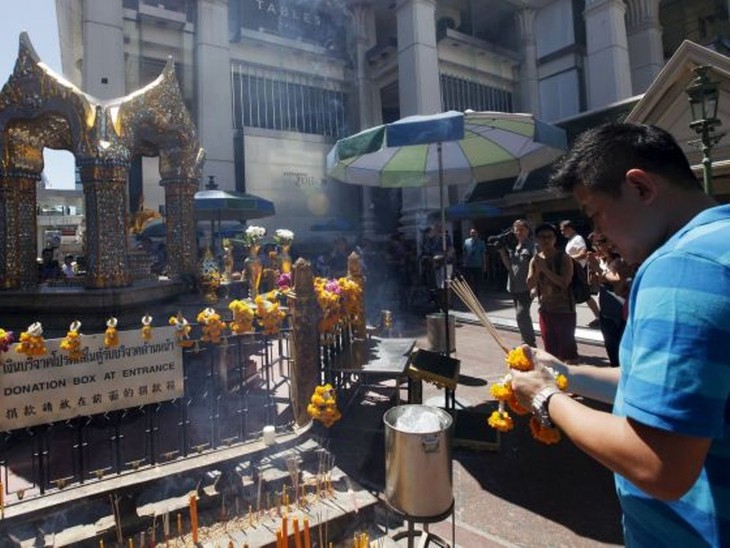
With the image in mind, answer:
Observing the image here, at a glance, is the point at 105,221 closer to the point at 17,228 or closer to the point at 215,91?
the point at 17,228

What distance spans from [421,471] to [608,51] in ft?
77.9

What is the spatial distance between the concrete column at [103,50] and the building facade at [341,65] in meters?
0.04

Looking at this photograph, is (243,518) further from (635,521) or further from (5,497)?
(635,521)

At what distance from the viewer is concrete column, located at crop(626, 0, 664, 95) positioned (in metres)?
21.7

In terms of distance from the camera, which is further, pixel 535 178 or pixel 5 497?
pixel 535 178

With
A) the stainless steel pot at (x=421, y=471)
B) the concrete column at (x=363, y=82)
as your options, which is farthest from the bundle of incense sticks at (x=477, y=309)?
the concrete column at (x=363, y=82)

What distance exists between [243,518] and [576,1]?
90.1ft

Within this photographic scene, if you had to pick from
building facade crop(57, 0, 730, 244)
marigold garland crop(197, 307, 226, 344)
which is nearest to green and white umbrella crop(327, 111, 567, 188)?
marigold garland crop(197, 307, 226, 344)

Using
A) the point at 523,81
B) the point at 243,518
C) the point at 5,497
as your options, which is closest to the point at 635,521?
the point at 243,518

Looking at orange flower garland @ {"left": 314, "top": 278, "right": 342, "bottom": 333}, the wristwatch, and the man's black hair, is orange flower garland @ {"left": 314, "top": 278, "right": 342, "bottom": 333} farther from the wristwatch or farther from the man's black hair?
the man's black hair

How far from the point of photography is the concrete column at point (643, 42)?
71.1ft

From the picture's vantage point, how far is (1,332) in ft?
9.70

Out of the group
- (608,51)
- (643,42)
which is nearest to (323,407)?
(608,51)

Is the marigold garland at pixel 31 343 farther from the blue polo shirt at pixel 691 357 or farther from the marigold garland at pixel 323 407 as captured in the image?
the blue polo shirt at pixel 691 357
